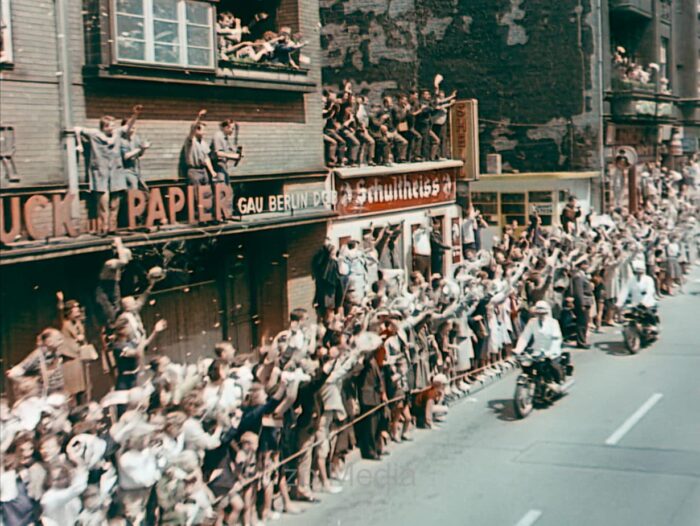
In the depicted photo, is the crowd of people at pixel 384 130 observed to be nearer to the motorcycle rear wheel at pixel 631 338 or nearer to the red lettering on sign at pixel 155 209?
the motorcycle rear wheel at pixel 631 338

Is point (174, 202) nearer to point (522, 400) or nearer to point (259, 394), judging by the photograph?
point (259, 394)

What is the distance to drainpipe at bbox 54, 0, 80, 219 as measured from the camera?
15586 mm

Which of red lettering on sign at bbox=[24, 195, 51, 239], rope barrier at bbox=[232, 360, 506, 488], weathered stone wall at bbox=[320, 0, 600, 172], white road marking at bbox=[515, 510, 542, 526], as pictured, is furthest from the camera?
weathered stone wall at bbox=[320, 0, 600, 172]

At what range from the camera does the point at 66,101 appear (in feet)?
51.3

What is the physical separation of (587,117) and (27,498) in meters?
29.6

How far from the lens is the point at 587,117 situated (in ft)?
121

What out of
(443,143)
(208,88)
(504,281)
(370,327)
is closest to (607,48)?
(443,143)

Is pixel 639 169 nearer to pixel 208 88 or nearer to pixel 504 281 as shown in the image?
pixel 504 281

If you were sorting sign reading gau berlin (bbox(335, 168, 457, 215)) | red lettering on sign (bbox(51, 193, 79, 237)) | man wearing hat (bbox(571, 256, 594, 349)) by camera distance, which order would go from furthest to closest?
man wearing hat (bbox(571, 256, 594, 349)), sign reading gau berlin (bbox(335, 168, 457, 215)), red lettering on sign (bbox(51, 193, 79, 237))

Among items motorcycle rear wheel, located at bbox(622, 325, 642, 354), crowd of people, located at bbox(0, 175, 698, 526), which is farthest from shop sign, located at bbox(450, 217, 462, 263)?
motorcycle rear wheel, located at bbox(622, 325, 642, 354)

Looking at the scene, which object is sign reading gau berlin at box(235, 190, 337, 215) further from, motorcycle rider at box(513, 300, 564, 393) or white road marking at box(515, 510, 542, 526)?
white road marking at box(515, 510, 542, 526)

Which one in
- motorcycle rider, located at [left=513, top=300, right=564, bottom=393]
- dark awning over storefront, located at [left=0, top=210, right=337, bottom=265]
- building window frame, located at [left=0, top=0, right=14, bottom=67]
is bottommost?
motorcycle rider, located at [left=513, top=300, right=564, bottom=393]

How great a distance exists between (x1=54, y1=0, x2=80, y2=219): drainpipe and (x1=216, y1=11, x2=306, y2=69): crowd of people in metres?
3.70

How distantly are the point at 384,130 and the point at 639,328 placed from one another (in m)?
7.16
